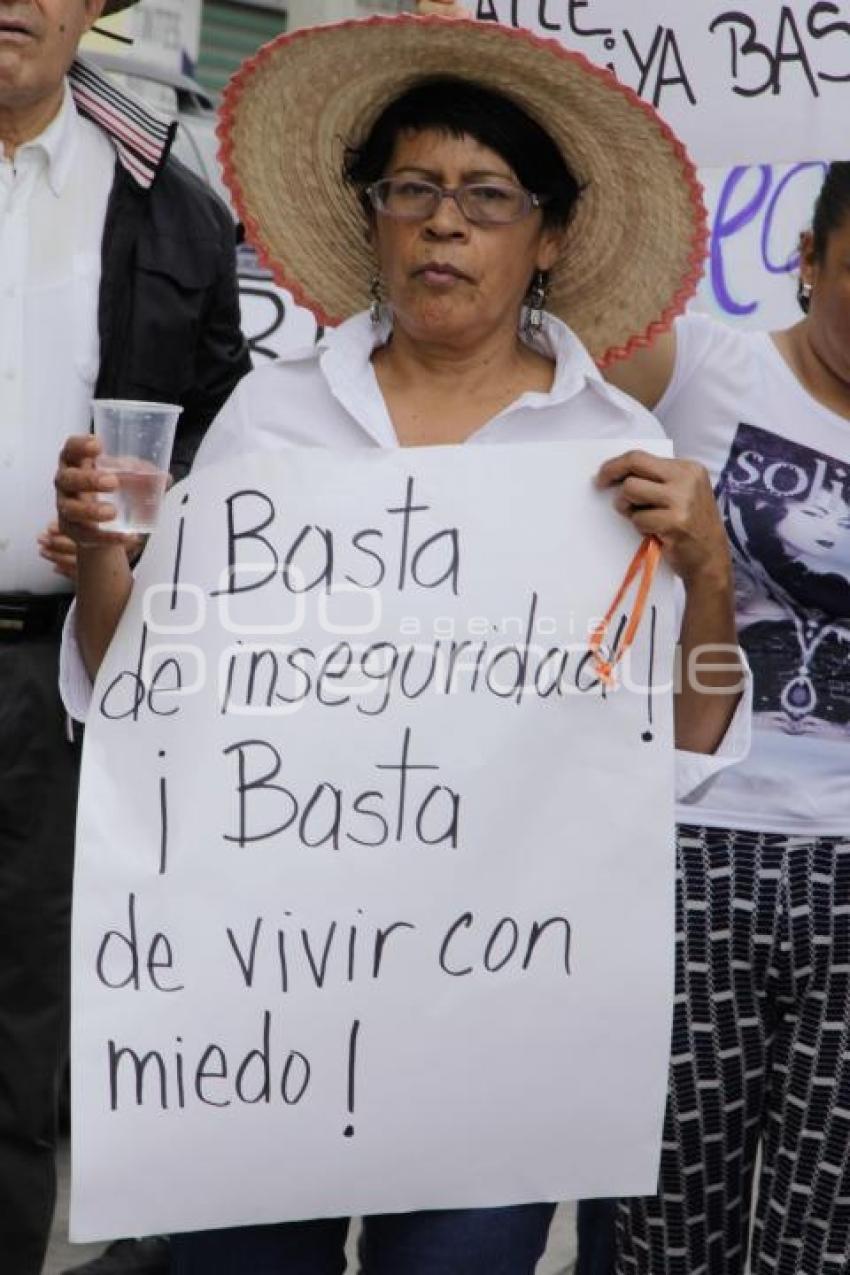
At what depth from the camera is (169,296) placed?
3.62 m

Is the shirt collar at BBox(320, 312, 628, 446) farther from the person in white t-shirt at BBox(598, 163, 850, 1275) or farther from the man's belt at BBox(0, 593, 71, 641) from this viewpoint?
the man's belt at BBox(0, 593, 71, 641)

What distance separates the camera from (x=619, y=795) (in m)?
2.71

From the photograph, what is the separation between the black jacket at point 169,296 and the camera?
11.8 feet

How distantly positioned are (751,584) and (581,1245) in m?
1.15

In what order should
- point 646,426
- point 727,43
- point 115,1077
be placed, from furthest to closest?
point 727,43
point 646,426
point 115,1077

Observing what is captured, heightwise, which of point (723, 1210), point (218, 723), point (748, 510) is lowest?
point (723, 1210)

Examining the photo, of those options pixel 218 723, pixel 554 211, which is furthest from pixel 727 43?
pixel 218 723

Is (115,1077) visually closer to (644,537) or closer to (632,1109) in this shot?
(632,1109)

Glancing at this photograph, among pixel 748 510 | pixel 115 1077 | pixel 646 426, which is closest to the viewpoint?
pixel 115 1077

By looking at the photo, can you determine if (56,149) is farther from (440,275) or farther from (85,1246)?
(85,1246)

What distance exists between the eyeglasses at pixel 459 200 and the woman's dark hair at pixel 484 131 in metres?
0.06

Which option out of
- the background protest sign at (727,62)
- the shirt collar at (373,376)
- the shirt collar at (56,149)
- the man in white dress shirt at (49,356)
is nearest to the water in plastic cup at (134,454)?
the shirt collar at (373,376)

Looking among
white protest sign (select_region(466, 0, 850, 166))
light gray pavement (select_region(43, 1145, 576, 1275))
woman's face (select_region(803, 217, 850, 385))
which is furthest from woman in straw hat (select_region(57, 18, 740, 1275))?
light gray pavement (select_region(43, 1145, 576, 1275))

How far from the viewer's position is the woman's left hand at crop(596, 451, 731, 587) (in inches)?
105
